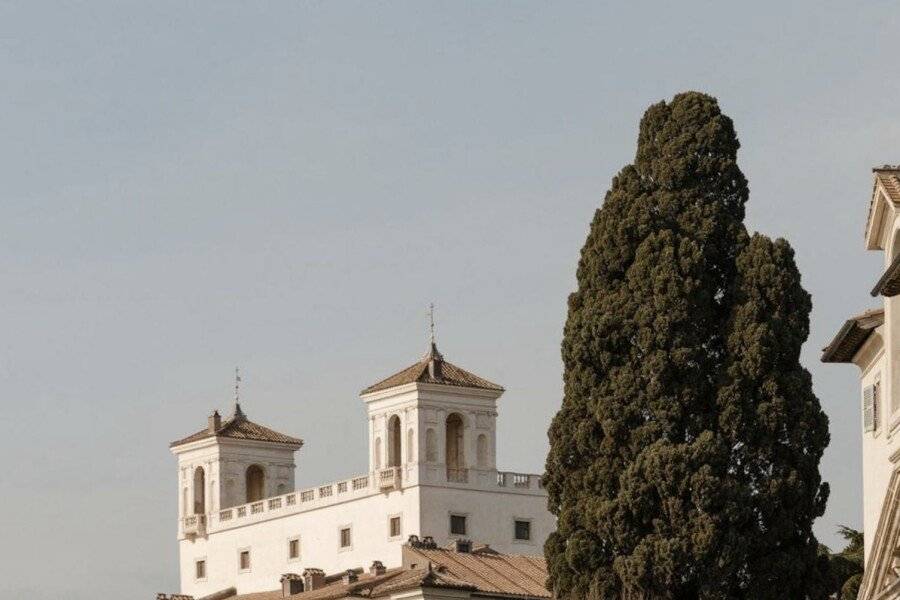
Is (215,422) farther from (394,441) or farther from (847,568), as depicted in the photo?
(847,568)

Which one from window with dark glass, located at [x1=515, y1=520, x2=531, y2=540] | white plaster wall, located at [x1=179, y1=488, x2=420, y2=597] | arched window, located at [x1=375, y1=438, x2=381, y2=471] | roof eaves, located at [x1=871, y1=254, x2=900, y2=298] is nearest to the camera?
roof eaves, located at [x1=871, y1=254, x2=900, y2=298]

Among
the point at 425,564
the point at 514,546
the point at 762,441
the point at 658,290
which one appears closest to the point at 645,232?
the point at 658,290

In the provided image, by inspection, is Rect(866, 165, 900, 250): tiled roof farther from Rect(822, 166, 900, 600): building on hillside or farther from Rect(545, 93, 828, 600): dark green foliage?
Rect(545, 93, 828, 600): dark green foliage

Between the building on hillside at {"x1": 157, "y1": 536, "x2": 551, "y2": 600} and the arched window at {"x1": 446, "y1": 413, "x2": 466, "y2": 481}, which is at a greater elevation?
the arched window at {"x1": 446, "y1": 413, "x2": 466, "y2": 481}

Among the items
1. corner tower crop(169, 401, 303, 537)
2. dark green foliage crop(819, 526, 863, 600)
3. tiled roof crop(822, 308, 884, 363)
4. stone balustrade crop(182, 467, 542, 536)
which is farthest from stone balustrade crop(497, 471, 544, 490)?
tiled roof crop(822, 308, 884, 363)

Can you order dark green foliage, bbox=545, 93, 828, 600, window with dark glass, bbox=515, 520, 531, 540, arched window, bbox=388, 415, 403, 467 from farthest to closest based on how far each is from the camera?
1. arched window, bbox=388, 415, 403, 467
2. window with dark glass, bbox=515, 520, 531, 540
3. dark green foliage, bbox=545, 93, 828, 600

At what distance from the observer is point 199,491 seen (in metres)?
102

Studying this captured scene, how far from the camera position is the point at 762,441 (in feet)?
164

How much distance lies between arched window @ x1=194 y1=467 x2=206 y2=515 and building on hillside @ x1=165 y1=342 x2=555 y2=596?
2.73 m

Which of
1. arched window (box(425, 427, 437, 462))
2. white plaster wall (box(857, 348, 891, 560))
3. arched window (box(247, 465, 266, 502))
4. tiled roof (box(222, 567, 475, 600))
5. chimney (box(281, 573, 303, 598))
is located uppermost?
arched window (box(247, 465, 266, 502))

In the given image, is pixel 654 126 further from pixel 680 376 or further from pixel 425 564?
pixel 425 564

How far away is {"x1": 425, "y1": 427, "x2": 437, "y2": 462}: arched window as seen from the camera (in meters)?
91.4

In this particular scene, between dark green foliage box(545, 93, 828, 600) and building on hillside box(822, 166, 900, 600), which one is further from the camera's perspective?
dark green foliage box(545, 93, 828, 600)

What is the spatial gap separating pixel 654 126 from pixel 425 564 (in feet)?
104
